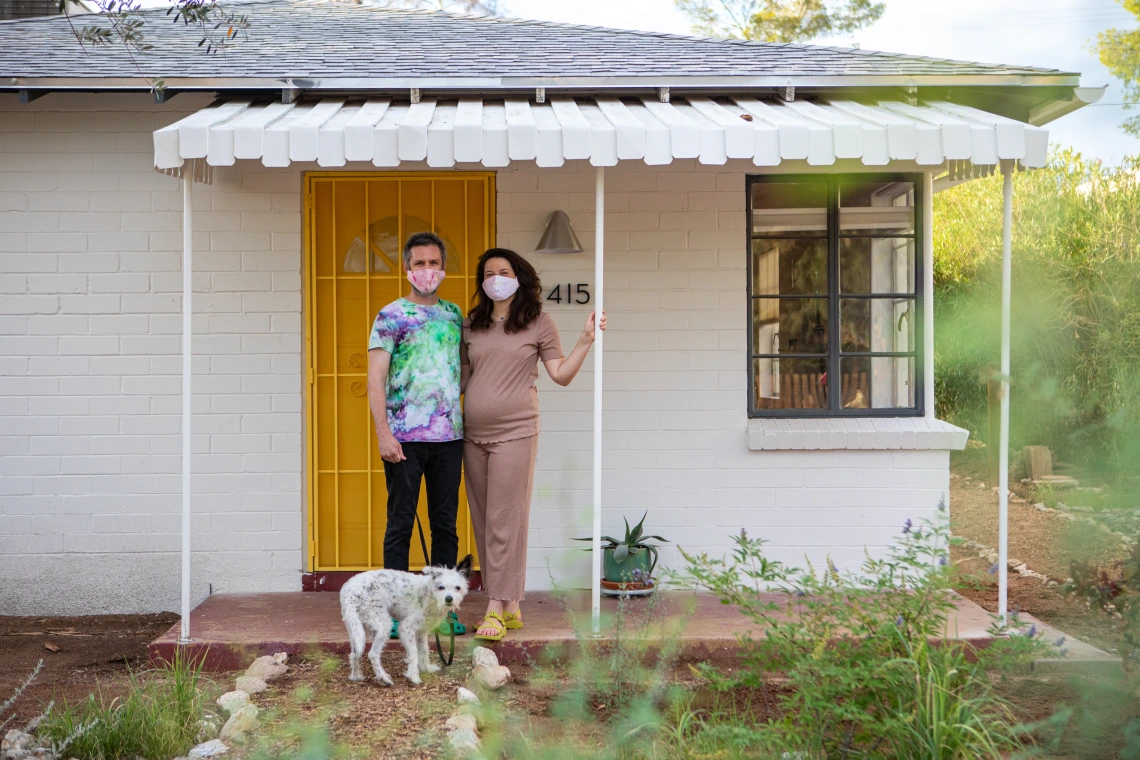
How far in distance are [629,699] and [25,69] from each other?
443 centimetres

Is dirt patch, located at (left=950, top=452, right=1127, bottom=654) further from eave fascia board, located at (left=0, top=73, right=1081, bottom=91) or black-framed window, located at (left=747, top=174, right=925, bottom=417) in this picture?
eave fascia board, located at (left=0, top=73, right=1081, bottom=91)

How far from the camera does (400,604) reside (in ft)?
14.1

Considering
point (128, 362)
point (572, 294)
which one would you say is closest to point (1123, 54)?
point (572, 294)

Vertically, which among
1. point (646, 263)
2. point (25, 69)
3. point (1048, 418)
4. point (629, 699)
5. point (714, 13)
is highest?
point (714, 13)

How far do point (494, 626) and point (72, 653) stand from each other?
2196 millimetres

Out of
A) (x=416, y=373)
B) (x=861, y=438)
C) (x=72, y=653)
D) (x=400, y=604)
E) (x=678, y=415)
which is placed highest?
(x=416, y=373)

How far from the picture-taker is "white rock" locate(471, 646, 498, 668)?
177 inches

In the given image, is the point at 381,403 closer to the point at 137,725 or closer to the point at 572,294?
the point at 137,725

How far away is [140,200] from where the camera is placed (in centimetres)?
588

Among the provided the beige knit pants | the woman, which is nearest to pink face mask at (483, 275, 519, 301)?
the woman

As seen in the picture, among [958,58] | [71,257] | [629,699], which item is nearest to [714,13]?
[958,58]

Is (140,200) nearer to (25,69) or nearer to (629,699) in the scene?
(25,69)

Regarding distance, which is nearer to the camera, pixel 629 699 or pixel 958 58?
pixel 629 699

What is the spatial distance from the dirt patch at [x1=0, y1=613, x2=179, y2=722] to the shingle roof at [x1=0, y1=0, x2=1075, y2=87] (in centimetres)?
289
